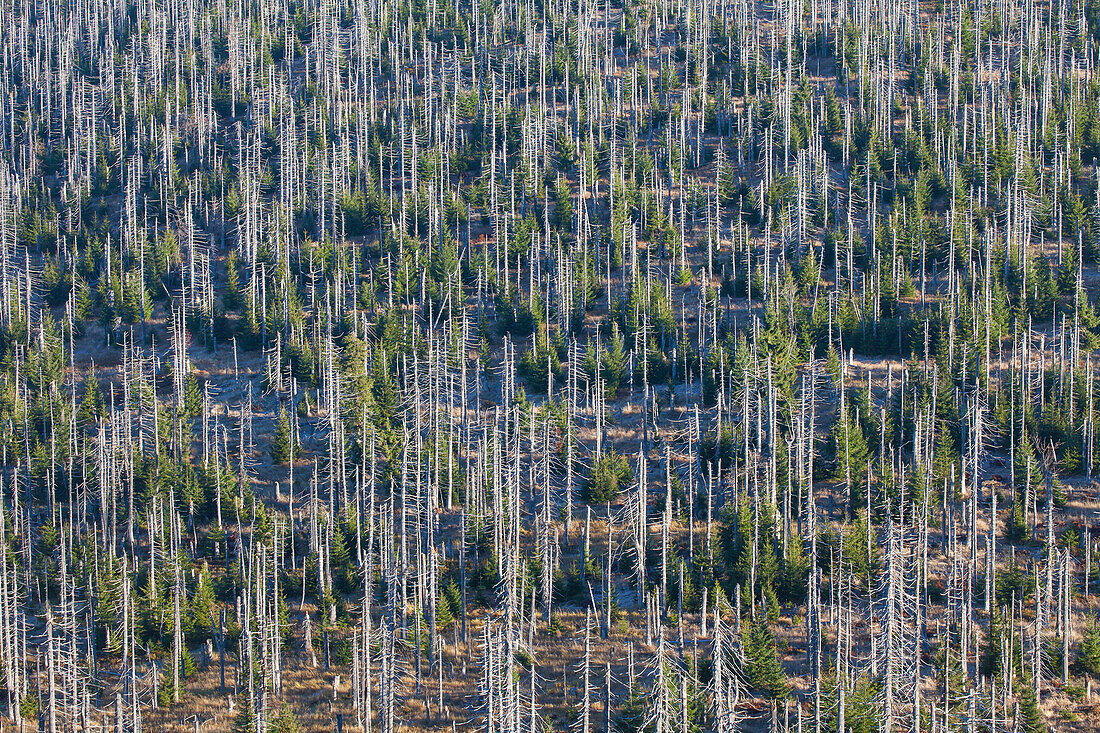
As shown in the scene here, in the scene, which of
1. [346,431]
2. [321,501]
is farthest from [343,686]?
[346,431]

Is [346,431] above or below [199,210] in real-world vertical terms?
below

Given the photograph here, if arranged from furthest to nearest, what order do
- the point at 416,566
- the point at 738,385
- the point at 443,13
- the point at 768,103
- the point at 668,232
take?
the point at 443,13
the point at 768,103
the point at 668,232
the point at 738,385
the point at 416,566

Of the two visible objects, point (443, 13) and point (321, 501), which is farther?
point (443, 13)

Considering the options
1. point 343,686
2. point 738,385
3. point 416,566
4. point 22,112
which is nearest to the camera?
point 343,686

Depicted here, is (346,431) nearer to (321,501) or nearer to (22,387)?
(321,501)

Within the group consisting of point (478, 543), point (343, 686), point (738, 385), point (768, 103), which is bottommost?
point (343, 686)

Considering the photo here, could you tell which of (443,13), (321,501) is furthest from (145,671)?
(443,13)
